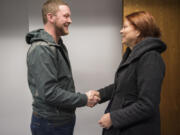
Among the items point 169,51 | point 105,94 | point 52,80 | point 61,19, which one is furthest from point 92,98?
point 169,51

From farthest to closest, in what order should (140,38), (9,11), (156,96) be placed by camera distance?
(9,11), (140,38), (156,96)

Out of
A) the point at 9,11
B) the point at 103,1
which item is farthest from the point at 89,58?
the point at 9,11

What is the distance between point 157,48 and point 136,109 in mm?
360

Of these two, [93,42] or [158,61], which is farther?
[93,42]

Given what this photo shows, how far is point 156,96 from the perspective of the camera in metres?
1.04

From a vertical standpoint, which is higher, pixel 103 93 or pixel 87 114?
pixel 103 93

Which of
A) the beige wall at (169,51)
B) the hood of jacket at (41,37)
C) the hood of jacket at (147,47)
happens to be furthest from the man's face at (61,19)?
the beige wall at (169,51)

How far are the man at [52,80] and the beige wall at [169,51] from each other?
91 cm

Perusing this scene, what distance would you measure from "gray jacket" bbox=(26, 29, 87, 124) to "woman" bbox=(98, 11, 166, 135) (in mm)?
267

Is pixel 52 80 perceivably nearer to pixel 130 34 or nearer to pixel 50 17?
pixel 50 17

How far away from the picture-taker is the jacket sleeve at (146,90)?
40.4 inches

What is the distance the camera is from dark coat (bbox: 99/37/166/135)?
1033 mm

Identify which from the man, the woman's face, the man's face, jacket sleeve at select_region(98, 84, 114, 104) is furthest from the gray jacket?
the woman's face

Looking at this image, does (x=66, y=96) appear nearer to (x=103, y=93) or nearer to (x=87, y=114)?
(x=103, y=93)
